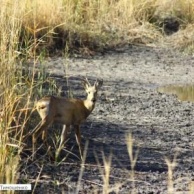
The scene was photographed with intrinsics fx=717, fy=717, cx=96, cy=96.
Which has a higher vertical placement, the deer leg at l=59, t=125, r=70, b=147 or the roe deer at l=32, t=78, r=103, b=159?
the roe deer at l=32, t=78, r=103, b=159

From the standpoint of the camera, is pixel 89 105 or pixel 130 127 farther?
pixel 130 127

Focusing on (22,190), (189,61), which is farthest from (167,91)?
(22,190)

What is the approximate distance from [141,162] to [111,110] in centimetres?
246

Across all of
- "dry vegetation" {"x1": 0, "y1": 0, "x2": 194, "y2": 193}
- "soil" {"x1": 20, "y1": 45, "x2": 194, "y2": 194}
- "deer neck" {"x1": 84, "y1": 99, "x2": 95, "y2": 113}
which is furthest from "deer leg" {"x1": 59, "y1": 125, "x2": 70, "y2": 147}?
"dry vegetation" {"x1": 0, "y1": 0, "x2": 194, "y2": 193}

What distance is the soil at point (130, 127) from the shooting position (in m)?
5.90

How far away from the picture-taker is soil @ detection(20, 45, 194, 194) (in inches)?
232

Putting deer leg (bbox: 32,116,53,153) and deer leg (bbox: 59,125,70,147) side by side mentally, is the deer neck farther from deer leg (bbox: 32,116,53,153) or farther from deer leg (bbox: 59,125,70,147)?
deer leg (bbox: 32,116,53,153)

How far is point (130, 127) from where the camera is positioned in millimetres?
8117

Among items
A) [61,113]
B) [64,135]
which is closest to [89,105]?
[61,113]

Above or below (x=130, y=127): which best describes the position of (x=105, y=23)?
above

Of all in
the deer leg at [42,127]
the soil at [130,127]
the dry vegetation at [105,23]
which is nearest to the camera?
the soil at [130,127]

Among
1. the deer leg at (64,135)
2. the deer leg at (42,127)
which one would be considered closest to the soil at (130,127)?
the deer leg at (64,135)

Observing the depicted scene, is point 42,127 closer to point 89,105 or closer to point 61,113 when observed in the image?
point 61,113

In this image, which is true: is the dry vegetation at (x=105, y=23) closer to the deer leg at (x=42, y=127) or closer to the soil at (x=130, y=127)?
the soil at (x=130, y=127)
